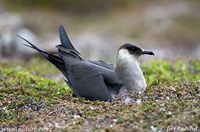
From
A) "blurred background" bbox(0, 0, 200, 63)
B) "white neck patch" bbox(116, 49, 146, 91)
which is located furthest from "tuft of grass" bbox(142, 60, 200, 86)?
"blurred background" bbox(0, 0, 200, 63)

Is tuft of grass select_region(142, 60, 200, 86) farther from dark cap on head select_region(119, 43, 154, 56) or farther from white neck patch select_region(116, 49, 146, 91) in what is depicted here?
white neck patch select_region(116, 49, 146, 91)

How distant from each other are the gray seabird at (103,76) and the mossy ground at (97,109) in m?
0.21

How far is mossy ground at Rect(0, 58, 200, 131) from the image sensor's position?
21.9ft

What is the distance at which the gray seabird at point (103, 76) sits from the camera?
8398 mm

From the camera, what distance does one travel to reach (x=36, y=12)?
978 inches

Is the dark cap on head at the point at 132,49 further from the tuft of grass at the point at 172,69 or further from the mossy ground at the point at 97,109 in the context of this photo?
the tuft of grass at the point at 172,69

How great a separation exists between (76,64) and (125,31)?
577 inches

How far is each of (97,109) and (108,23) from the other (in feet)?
55.0

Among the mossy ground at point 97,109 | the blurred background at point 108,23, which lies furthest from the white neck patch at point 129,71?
the blurred background at point 108,23

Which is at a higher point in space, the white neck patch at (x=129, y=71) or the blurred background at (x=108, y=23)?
the blurred background at (x=108, y=23)

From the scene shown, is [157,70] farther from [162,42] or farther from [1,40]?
[162,42]

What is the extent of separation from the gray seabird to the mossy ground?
0.69 feet

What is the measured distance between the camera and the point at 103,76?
333 inches

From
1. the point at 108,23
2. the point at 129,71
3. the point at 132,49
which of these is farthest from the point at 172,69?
the point at 108,23
